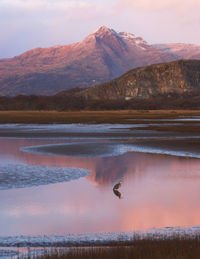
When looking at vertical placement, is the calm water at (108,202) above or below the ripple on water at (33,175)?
below

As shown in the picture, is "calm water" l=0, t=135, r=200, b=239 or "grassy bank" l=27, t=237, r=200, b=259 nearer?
"grassy bank" l=27, t=237, r=200, b=259

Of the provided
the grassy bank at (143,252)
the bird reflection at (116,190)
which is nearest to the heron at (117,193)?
the bird reflection at (116,190)

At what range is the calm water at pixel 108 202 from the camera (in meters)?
10.6

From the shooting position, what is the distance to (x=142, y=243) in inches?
336

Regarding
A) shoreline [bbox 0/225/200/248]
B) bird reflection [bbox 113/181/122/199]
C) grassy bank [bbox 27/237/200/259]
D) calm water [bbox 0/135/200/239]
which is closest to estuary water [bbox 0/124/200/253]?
calm water [bbox 0/135/200/239]

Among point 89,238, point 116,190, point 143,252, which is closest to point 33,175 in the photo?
point 116,190

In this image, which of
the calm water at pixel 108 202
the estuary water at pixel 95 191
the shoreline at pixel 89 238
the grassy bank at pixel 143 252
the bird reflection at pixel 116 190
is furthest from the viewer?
the bird reflection at pixel 116 190

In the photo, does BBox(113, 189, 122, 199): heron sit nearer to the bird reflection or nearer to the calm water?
the bird reflection

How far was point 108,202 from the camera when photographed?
520 inches

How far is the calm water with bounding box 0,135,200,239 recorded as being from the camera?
10.6 meters

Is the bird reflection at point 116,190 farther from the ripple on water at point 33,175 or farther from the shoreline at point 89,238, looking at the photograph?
the shoreline at point 89,238

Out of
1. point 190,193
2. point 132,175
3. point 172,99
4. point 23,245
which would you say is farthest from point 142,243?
point 172,99

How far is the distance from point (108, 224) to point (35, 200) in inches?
134

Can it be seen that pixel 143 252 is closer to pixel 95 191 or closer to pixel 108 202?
pixel 108 202
